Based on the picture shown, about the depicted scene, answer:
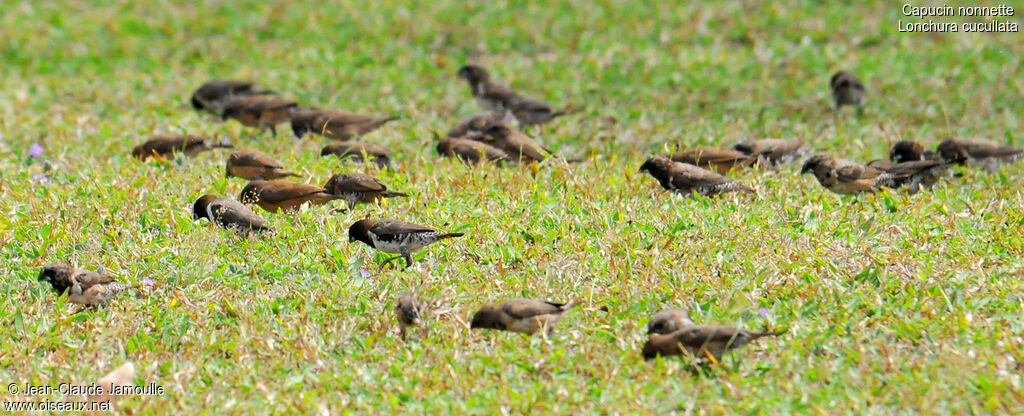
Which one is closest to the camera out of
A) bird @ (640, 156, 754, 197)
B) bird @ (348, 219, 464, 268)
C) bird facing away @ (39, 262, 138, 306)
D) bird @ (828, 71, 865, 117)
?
bird facing away @ (39, 262, 138, 306)

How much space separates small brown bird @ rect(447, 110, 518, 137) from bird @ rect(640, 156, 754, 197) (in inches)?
90.6

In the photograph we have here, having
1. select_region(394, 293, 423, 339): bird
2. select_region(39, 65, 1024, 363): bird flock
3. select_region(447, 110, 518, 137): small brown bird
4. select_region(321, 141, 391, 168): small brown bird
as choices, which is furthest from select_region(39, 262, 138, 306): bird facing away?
select_region(447, 110, 518, 137): small brown bird

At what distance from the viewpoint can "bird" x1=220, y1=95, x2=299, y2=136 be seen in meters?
11.7

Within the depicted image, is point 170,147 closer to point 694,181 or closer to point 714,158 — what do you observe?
point 694,181

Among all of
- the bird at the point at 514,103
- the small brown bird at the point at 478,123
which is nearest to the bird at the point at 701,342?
the small brown bird at the point at 478,123

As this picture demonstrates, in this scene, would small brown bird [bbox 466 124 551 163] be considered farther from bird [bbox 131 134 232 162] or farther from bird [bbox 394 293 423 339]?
bird [bbox 394 293 423 339]

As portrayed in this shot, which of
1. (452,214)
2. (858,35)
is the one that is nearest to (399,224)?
(452,214)

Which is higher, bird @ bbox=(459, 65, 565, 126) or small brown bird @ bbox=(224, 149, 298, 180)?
small brown bird @ bbox=(224, 149, 298, 180)

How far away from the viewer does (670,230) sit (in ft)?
26.8

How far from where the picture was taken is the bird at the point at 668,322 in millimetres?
6414

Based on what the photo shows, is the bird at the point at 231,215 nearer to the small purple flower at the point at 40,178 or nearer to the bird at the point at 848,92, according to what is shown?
the small purple flower at the point at 40,178

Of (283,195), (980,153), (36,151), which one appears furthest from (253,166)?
(980,153)

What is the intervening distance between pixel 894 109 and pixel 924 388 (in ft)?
25.3

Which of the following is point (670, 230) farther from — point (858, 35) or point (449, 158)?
point (858, 35)
